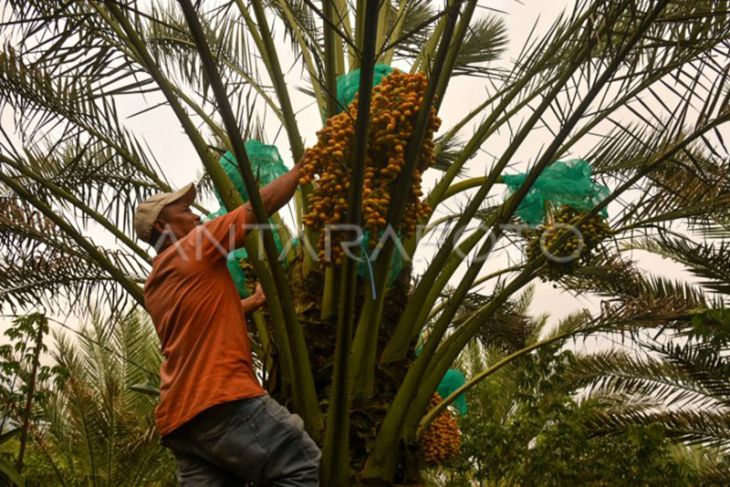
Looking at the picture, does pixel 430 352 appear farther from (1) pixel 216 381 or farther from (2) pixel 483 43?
(2) pixel 483 43

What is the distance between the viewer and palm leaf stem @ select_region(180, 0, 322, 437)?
8.64 ft

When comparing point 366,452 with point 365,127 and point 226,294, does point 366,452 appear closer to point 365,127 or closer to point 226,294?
point 226,294

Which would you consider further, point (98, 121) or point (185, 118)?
point (98, 121)

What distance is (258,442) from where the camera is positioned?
2.77 metres

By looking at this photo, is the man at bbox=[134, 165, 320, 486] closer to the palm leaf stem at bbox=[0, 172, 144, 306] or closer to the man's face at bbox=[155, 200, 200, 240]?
the man's face at bbox=[155, 200, 200, 240]

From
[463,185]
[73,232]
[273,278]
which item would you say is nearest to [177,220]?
[273,278]

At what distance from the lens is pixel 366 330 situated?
12.1 ft

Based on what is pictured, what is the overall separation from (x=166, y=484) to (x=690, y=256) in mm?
6830

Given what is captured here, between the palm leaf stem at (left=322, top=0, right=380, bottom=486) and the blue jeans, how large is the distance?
327 millimetres

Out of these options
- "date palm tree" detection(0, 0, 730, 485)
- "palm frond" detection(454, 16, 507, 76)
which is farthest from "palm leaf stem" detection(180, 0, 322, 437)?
"palm frond" detection(454, 16, 507, 76)

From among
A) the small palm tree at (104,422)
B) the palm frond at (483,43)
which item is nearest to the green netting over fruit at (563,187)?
the palm frond at (483,43)

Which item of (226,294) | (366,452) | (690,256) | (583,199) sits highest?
(690,256)

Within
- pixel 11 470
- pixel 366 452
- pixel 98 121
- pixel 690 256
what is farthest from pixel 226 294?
pixel 690 256

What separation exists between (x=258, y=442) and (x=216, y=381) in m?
0.24
